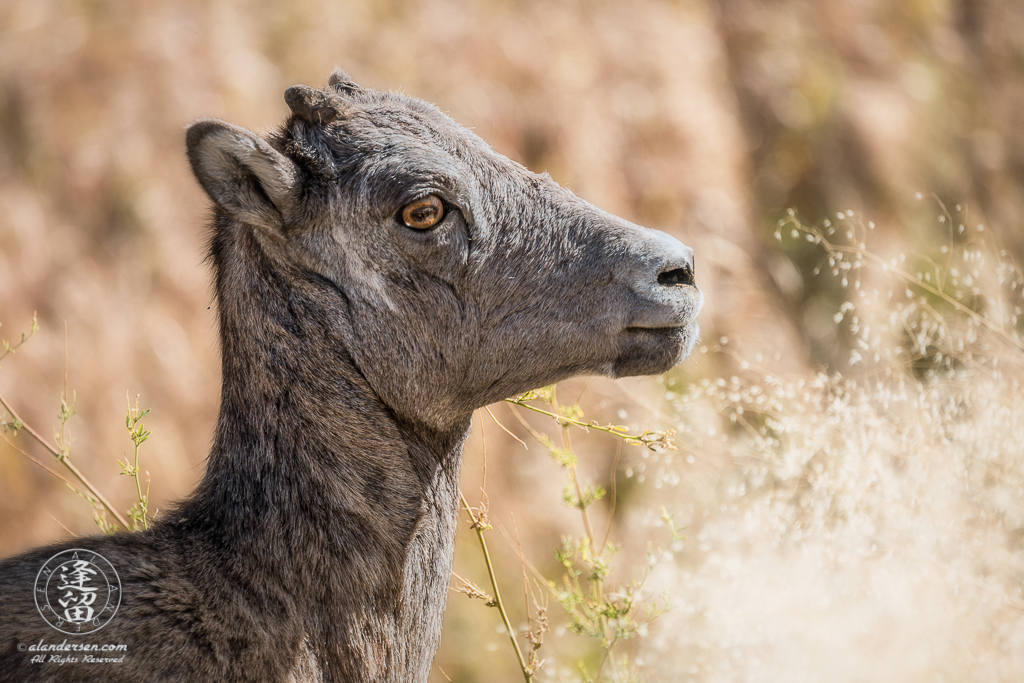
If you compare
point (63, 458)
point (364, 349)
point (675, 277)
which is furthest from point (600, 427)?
point (63, 458)

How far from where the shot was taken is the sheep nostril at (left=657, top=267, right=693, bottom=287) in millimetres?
3141

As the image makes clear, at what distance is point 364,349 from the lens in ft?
10.2

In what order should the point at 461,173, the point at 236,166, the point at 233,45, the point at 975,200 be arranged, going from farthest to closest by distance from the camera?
the point at 975,200 < the point at 233,45 < the point at 461,173 < the point at 236,166

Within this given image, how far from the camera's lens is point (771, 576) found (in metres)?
5.21

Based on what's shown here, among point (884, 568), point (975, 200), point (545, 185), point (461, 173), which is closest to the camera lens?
point (461, 173)

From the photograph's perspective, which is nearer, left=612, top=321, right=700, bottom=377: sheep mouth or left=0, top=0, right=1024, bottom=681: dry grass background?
left=612, top=321, right=700, bottom=377: sheep mouth

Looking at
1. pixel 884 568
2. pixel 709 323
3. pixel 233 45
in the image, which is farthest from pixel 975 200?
pixel 233 45

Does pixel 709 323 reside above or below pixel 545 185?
above

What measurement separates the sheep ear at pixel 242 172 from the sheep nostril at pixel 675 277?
1.45 meters

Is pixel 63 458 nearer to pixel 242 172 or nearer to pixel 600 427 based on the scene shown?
pixel 242 172

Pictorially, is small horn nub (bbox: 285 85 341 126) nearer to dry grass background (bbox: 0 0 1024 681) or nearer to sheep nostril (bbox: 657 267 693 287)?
dry grass background (bbox: 0 0 1024 681)

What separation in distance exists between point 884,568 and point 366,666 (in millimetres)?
3288

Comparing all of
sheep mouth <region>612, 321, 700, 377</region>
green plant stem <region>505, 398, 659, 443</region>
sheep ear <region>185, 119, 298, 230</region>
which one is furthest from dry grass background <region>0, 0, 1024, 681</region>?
sheep ear <region>185, 119, 298, 230</region>

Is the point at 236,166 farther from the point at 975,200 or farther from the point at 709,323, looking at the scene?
the point at 975,200
